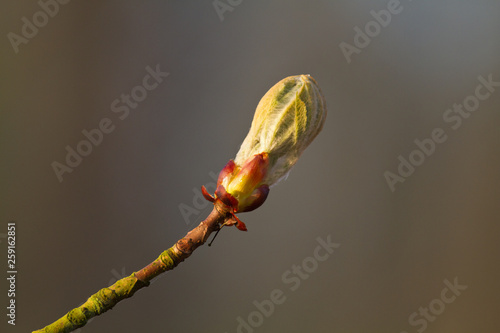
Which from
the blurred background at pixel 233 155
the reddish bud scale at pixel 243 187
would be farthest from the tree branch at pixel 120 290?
the blurred background at pixel 233 155

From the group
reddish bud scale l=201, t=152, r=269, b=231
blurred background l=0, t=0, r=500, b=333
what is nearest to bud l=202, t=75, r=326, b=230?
reddish bud scale l=201, t=152, r=269, b=231

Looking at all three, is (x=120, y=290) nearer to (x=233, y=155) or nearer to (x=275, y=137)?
(x=275, y=137)

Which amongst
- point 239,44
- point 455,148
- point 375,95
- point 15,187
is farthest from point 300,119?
point 455,148

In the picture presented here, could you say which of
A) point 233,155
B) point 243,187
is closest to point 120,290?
point 243,187

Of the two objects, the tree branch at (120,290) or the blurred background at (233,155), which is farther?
the blurred background at (233,155)

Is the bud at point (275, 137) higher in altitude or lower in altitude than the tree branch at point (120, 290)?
higher

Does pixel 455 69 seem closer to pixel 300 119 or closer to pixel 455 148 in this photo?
pixel 455 148

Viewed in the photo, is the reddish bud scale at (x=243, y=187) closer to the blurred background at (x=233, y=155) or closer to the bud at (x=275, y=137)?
the bud at (x=275, y=137)

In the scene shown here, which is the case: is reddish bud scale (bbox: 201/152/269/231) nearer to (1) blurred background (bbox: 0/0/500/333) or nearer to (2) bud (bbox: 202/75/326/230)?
(2) bud (bbox: 202/75/326/230)
